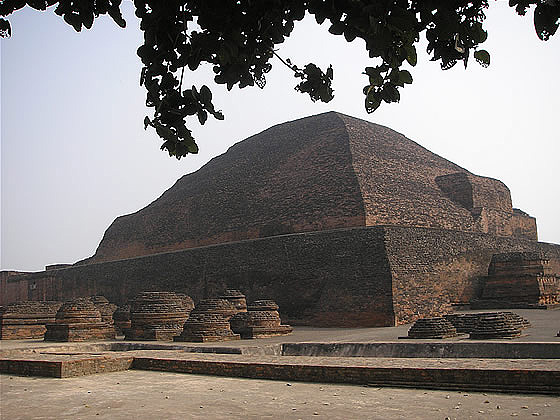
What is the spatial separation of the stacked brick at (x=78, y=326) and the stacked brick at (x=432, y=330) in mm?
8159

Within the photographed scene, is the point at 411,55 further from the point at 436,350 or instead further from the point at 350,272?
the point at 350,272

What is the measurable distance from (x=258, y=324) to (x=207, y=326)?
1246 mm

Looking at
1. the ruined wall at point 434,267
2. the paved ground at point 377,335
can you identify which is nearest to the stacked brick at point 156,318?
the paved ground at point 377,335

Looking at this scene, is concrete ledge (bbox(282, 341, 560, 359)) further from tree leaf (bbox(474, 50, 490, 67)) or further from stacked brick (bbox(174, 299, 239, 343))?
tree leaf (bbox(474, 50, 490, 67))

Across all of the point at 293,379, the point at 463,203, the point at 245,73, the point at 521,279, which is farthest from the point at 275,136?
the point at 245,73

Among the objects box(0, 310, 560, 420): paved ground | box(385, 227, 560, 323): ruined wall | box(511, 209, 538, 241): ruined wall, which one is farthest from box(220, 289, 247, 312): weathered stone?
box(511, 209, 538, 241): ruined wall

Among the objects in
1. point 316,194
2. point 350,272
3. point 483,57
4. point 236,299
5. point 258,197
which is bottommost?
point 236,299

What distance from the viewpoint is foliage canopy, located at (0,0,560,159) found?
205 cm

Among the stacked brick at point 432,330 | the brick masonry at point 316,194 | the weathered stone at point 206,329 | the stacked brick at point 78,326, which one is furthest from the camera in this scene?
the brick masonry at point 316,194

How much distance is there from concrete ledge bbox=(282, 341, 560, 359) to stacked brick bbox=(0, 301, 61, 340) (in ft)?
31.6

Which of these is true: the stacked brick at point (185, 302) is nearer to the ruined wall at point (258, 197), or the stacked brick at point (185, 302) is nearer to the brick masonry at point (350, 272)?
the brick masonry at point (350, 272)

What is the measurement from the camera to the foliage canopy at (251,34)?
2047 millimetres

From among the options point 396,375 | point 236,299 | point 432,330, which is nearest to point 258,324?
point 236,299

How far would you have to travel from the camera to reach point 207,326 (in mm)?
12914
